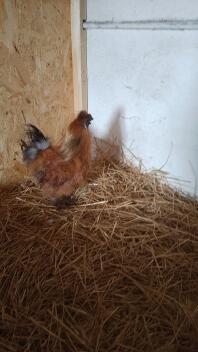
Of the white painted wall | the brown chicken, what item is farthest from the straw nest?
the white painted wall

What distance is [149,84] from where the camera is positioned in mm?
1652

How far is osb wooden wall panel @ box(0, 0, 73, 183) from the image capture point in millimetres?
1497

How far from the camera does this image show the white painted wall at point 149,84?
1.51 metres

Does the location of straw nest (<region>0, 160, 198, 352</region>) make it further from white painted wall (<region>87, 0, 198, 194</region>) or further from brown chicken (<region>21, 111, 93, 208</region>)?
white painted wall (<region>87, 0, 198, 194</region>)

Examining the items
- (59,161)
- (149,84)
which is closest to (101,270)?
(59,161)

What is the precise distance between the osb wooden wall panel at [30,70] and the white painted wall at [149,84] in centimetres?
17

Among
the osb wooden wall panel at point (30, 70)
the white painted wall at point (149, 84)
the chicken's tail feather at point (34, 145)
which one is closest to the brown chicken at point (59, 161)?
the chicken's tail feather at point (34, 145)

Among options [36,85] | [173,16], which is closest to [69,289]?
[36,85]

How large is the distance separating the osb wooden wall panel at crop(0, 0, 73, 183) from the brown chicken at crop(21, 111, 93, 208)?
13 centimetres

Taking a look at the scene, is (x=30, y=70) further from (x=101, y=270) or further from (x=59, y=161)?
(x=101, y=270)

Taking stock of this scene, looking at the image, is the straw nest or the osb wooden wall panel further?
the osb wooden wall panel

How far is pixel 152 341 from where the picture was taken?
0.97m

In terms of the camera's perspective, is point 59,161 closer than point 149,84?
Yes

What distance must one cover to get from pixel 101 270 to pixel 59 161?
55 centimetres
